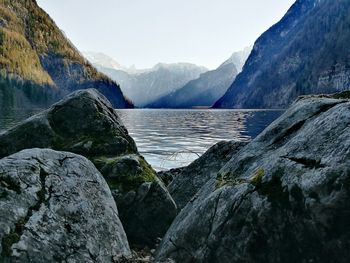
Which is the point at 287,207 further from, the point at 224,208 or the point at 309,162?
the point at 224,208

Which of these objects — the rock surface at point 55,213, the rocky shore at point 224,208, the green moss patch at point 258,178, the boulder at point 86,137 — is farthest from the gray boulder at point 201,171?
the green moss patch at point 258,178

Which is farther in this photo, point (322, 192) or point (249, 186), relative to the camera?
point (249, 186)

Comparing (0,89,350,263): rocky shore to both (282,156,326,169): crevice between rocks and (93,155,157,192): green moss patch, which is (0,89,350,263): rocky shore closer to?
(282,156,326,169): crevice between rocks

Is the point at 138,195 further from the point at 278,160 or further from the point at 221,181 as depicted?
the point at 278,160

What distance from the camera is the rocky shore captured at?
586 cm

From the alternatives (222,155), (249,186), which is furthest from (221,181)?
(222,155)

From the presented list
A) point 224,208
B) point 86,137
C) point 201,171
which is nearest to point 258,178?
point 224,208

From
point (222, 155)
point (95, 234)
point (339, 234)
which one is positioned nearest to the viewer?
point (339, 234)

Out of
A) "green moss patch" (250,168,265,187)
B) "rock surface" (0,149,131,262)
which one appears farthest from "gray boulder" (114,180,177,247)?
"green moss patch" (250,168,265,187)

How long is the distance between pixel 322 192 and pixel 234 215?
188 centimetres

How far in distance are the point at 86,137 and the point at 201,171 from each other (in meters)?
4.77

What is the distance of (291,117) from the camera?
9125mm

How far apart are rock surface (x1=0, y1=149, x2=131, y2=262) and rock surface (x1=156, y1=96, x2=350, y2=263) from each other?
159 cm

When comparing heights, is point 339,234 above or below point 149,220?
above
